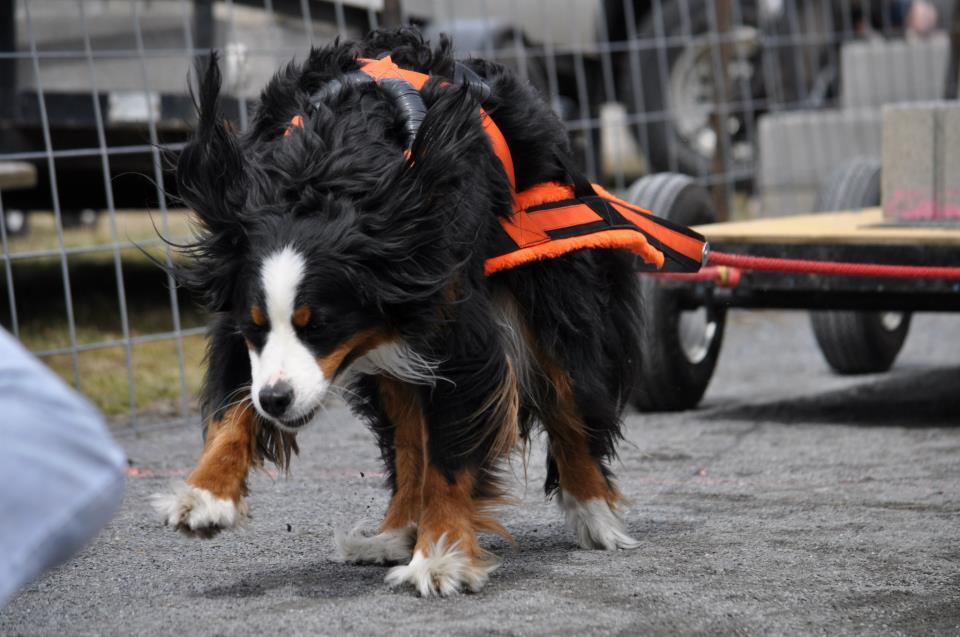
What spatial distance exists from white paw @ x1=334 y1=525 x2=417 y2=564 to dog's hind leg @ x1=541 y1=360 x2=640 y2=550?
14.9 inches

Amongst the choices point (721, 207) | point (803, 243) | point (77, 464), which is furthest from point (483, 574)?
point (721, 207)

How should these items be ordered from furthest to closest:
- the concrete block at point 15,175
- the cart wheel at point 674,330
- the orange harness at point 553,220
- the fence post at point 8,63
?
the fence post at point 8,63
the concrete block at point 15,175
the cart wheel at point 674,330
the orange harness at point 553,220

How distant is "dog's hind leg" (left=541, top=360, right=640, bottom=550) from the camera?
9.92 ft

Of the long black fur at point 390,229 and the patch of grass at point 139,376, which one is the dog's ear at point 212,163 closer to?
the long black fur at point 390,229

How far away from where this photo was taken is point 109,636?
2451 mm

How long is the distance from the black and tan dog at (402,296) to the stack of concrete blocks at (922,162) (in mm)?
1792

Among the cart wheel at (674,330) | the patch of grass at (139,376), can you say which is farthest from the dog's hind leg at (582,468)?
the patch of grass at (139,376)

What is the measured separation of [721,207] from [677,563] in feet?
14.1

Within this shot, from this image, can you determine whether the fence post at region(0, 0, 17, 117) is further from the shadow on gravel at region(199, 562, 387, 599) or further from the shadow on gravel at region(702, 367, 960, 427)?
the shadow on gravel at region(199, 562, 387, 599)

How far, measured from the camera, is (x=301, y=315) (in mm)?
2443

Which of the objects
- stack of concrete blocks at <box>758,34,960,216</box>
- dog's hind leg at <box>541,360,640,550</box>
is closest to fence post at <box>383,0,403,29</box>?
stack of concrete blocks at <box>758,34,960,216</box>

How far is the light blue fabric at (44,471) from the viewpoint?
1.51 m

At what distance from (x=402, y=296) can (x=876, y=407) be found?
9.64 ft

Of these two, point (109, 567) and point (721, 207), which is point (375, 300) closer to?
point (109, 567)
